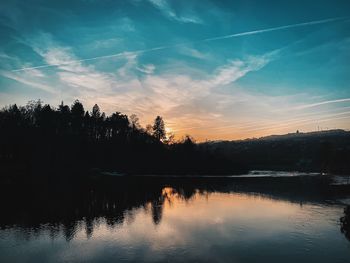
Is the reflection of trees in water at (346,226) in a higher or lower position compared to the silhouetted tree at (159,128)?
lower

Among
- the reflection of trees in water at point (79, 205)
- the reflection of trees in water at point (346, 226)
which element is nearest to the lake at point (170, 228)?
the reflection of trees in water at point (79, 205)

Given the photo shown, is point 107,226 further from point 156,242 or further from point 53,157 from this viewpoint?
point 53,157

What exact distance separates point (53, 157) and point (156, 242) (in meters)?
89.5

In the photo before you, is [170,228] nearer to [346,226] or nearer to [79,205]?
[346,226]

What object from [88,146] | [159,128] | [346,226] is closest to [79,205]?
[346,226]

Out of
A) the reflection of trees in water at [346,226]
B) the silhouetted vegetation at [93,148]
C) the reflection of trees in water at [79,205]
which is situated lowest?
the reflection of trees in water at [346,226]

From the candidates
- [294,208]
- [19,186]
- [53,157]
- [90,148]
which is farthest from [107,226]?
[90,148]

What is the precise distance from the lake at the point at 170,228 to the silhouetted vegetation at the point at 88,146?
3661cm

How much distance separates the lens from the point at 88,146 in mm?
133500

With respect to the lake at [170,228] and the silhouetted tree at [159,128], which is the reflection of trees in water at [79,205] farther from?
the silhouetted tree at [159,128]

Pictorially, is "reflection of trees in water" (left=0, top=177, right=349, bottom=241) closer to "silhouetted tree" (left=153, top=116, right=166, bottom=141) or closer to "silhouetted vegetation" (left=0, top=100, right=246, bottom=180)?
"silhouetted vegetation" (left=0, top=100, right=246, bottom=180)

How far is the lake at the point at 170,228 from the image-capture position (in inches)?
1173

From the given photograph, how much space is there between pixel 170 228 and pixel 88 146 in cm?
9874

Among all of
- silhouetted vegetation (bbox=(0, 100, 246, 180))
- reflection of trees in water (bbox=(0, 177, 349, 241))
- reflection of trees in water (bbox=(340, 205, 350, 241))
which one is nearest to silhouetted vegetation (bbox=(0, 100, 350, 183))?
silhouetted vegetation (bbox=(0, 100, 246, 180))
